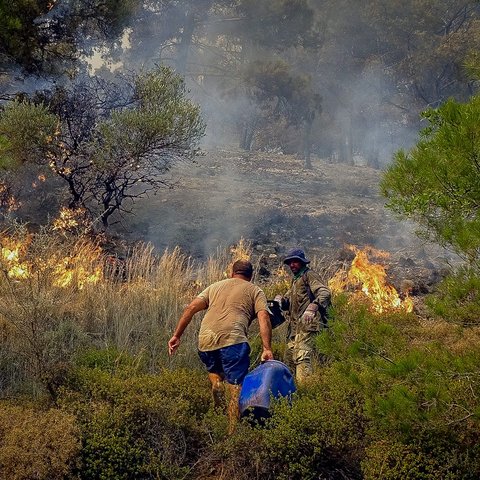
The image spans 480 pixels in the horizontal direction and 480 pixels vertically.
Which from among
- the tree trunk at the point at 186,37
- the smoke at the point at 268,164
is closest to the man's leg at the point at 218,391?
the smoke at the point at 268,164

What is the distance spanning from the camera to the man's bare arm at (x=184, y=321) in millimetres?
6016

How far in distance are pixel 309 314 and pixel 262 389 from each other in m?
1.34

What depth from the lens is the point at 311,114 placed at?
2950 cm

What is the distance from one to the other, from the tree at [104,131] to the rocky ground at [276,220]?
268cm

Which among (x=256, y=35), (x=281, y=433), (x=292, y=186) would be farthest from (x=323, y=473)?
(x=256, y=35)

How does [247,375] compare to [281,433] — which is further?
[247,375]

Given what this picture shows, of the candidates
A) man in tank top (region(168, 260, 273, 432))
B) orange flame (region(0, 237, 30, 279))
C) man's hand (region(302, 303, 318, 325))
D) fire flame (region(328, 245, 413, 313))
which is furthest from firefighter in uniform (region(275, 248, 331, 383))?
orange flame (region(0, 237, 30, 279))

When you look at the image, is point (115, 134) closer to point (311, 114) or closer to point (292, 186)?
point (292, 186)

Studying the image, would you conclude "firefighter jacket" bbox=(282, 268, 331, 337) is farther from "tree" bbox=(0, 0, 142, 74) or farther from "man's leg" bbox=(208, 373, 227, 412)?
"tree" bbox=(0, 0, 142, 74)

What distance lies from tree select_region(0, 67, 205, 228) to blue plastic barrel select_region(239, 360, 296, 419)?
7640 millimetres

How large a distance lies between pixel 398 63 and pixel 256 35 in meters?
7.48

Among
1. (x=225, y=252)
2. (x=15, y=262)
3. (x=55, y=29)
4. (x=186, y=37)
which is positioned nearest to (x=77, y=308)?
(x=15, y=262)

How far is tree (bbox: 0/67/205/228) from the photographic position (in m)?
12.0

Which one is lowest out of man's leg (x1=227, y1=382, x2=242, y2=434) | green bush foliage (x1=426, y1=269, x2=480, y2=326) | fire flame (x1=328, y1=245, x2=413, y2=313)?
fire flame (x1=328, y1=245, x2=413, y2=313)
